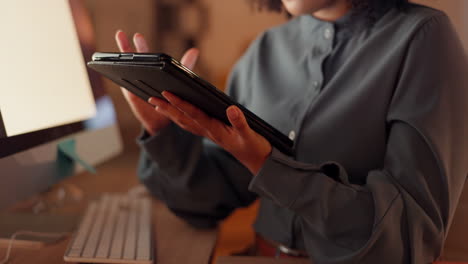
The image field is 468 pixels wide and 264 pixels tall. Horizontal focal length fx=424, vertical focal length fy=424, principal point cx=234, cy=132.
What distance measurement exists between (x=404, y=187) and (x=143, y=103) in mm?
416

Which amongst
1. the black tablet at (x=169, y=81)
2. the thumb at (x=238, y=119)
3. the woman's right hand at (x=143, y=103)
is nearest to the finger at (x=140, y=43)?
the woman's right hand at (x=143, y=103)

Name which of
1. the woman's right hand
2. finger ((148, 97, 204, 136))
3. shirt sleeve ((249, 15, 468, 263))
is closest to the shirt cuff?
shirt sleeve ((249, 15, 468, 263))

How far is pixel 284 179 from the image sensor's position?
57 centimetres

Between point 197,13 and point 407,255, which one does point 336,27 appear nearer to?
point 407,255

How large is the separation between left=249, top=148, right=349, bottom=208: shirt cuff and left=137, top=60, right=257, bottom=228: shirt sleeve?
0.70 feet

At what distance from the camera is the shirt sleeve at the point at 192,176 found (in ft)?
2.39

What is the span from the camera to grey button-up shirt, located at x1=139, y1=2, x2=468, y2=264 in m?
0.57

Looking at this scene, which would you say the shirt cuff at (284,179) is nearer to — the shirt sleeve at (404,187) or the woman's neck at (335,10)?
the shirt sleeve at (404,187)

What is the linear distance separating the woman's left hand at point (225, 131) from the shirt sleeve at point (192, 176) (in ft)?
0.44

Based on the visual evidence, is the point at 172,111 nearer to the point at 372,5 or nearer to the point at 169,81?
the point at 169,81

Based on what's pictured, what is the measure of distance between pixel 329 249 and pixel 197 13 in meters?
1.66

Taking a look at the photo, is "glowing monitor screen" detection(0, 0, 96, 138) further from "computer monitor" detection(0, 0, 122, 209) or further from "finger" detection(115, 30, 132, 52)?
"finger" detection(115, 30, 132, 52)

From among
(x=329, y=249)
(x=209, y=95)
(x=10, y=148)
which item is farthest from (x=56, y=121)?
(x=329, y=249)

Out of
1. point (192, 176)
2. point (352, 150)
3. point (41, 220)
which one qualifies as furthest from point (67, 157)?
point (352, 150)
